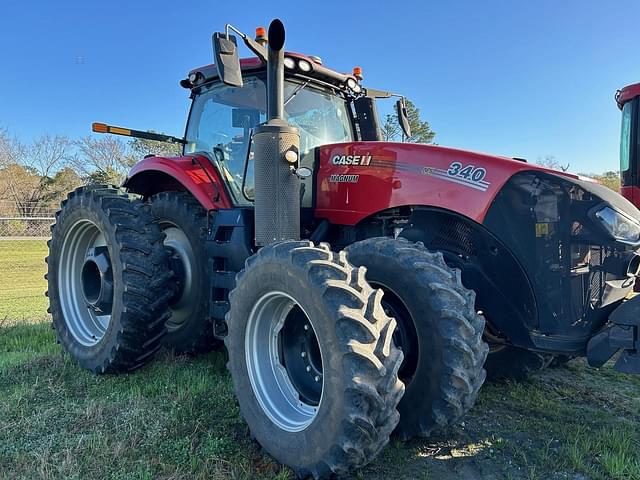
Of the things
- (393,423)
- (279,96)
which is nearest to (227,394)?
(393,423)

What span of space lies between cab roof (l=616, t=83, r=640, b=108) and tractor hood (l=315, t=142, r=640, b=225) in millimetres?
4995

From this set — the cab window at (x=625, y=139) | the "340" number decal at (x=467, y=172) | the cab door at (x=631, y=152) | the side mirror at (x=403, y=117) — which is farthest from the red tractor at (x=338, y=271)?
the cab window at (x=625, y=139)

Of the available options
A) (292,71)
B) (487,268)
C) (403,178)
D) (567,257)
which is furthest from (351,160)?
(567,257)

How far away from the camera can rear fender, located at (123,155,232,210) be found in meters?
4.02

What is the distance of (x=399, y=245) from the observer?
2732 millimetres

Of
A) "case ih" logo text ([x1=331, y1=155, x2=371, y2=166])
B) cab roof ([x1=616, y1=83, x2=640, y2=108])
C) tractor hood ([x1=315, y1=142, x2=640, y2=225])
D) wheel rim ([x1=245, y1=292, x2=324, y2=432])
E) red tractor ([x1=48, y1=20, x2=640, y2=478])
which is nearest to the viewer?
red tractor ([x1=48, y1=20, x2=640, y2=478])

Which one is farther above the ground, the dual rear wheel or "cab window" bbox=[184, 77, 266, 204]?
"cab window" bbox=[184, 77, 266, 204]

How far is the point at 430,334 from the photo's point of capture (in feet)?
8.13

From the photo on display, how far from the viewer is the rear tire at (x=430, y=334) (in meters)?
2.40

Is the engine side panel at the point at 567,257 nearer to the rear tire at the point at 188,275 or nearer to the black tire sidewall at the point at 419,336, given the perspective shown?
the black tire sidewall at the point at 419,336

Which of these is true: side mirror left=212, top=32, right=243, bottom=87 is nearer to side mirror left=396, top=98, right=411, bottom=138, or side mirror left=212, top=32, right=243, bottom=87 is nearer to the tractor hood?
the tractor hood

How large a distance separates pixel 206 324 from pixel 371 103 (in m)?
2.40

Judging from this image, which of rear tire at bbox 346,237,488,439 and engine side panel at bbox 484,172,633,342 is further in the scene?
engine side panel at bbox 484,172,633,342

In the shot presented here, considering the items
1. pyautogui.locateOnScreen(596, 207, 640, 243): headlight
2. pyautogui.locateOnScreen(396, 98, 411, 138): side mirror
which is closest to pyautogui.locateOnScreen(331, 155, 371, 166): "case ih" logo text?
pyautogui.locateOnScreen(396, 98, 411, 138): side mirror
